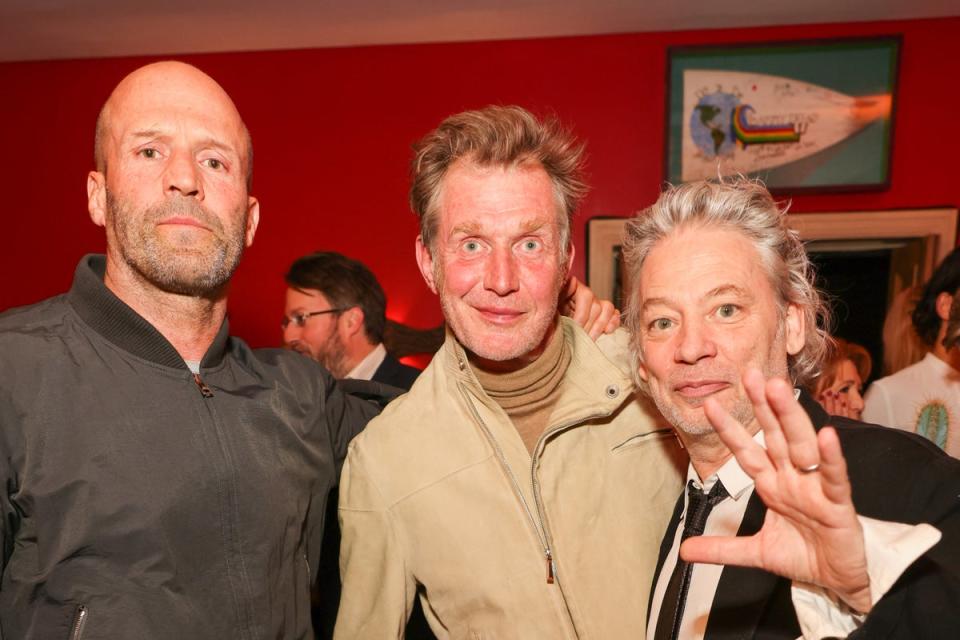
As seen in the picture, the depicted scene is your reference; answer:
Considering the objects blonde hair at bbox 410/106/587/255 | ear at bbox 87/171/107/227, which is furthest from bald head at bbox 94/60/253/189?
blonde hair at bbox 410/106/587/255

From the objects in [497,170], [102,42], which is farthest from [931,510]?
[102,42]

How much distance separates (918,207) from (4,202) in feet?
18.9

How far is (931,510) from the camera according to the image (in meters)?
1.26

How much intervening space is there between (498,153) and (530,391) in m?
0.58

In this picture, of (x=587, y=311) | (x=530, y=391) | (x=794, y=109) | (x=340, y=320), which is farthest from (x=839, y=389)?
(x=340, y=320)

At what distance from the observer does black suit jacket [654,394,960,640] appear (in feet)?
3.84

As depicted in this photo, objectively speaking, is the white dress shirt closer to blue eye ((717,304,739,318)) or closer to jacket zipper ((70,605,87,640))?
blue eye ((717,304,739,318))

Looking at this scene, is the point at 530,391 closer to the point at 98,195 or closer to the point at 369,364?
the point at 98,195

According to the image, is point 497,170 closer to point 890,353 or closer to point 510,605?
point 510,605

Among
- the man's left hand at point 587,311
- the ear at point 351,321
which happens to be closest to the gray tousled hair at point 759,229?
the man's left hand at point 587,311

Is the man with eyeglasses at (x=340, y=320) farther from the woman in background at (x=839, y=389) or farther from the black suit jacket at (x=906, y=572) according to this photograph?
the black suit jacket at (x=906, y=572)

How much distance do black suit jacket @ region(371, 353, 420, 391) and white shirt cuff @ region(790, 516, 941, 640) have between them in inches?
107

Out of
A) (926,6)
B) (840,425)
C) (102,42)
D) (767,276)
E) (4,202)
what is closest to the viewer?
(840,425)

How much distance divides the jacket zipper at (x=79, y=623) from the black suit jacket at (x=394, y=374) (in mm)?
2372
